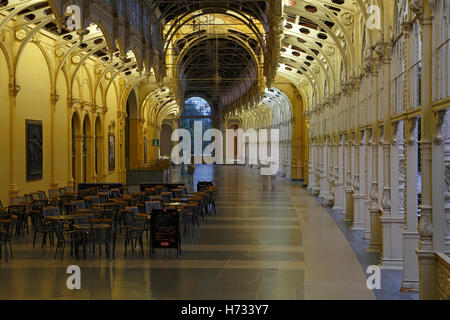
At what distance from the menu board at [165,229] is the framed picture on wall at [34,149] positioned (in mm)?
9275

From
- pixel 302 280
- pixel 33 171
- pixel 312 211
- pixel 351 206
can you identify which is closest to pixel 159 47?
pixel 33 171

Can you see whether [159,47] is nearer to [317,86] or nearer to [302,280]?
[317,86]

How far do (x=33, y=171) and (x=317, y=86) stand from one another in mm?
14757

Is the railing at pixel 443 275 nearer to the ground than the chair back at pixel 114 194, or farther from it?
nearer to the ground

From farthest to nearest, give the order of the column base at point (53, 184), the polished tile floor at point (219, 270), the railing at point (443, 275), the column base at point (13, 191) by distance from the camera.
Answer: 1. the column base at point (53, 184)
2. the column base at point (13, 191)
3. the polished tile floor at point (219, 270)
4. the railing at point (443, 275)

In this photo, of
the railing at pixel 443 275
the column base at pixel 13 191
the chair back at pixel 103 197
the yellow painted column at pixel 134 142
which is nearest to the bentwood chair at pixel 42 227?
the chair back at pixel 103 197

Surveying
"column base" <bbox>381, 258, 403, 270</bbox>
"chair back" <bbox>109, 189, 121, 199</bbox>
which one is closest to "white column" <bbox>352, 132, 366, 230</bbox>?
"column base" <bbox>381, 258, 403, 270</bbox>

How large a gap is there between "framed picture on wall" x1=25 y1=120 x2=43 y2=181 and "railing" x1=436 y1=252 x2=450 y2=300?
15684 millimetres

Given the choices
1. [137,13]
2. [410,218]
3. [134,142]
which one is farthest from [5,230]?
[134,142]

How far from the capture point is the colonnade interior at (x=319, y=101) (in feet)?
25.7

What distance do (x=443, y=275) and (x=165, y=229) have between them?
6.52 meters

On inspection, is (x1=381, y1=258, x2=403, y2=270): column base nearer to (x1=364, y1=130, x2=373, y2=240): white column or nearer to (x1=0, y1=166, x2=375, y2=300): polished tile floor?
(x1=0, y1=166, x2=375, y2=300): polished tile floor

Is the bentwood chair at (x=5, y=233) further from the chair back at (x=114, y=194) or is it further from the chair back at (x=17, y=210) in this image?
the chair back at (x=114, y=194)

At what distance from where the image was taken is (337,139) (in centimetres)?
2161
